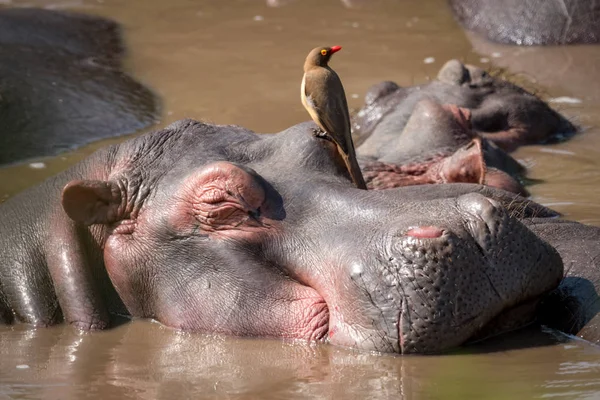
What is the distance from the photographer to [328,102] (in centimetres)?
512

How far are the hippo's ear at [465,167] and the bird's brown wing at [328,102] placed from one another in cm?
94

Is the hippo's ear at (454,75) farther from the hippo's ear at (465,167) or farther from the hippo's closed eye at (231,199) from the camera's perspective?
the hippo's closed eye at (231,199)

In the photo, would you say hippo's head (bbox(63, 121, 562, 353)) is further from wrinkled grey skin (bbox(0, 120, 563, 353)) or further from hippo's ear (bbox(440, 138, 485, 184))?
hippo's ear (bbox(440, 138, 485, 184))

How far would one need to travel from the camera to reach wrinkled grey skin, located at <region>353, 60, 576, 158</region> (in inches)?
292

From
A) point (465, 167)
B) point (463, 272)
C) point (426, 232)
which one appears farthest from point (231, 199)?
point (465, 167)

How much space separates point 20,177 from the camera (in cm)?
666

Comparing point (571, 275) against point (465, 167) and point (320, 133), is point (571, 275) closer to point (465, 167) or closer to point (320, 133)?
point (320, 133)

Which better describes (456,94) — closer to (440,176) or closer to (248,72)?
(440,176)

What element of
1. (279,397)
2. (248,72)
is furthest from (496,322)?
(248,72)

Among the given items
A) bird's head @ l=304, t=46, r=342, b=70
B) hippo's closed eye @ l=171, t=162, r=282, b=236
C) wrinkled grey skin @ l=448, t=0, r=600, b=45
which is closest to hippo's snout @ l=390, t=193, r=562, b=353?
hippo's closed eye @ l=171, t=162, r=282, b=236

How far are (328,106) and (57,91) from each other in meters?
2.84

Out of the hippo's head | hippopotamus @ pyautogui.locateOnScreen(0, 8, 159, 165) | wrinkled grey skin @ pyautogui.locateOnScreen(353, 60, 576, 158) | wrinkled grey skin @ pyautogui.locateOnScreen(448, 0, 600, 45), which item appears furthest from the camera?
wrinkled grey skin @ pyautogui.locateOnScreen(448, 0, 600, 45)

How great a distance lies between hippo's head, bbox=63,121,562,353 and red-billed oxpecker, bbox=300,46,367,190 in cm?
13

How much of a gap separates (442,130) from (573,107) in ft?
Result: 7.66
